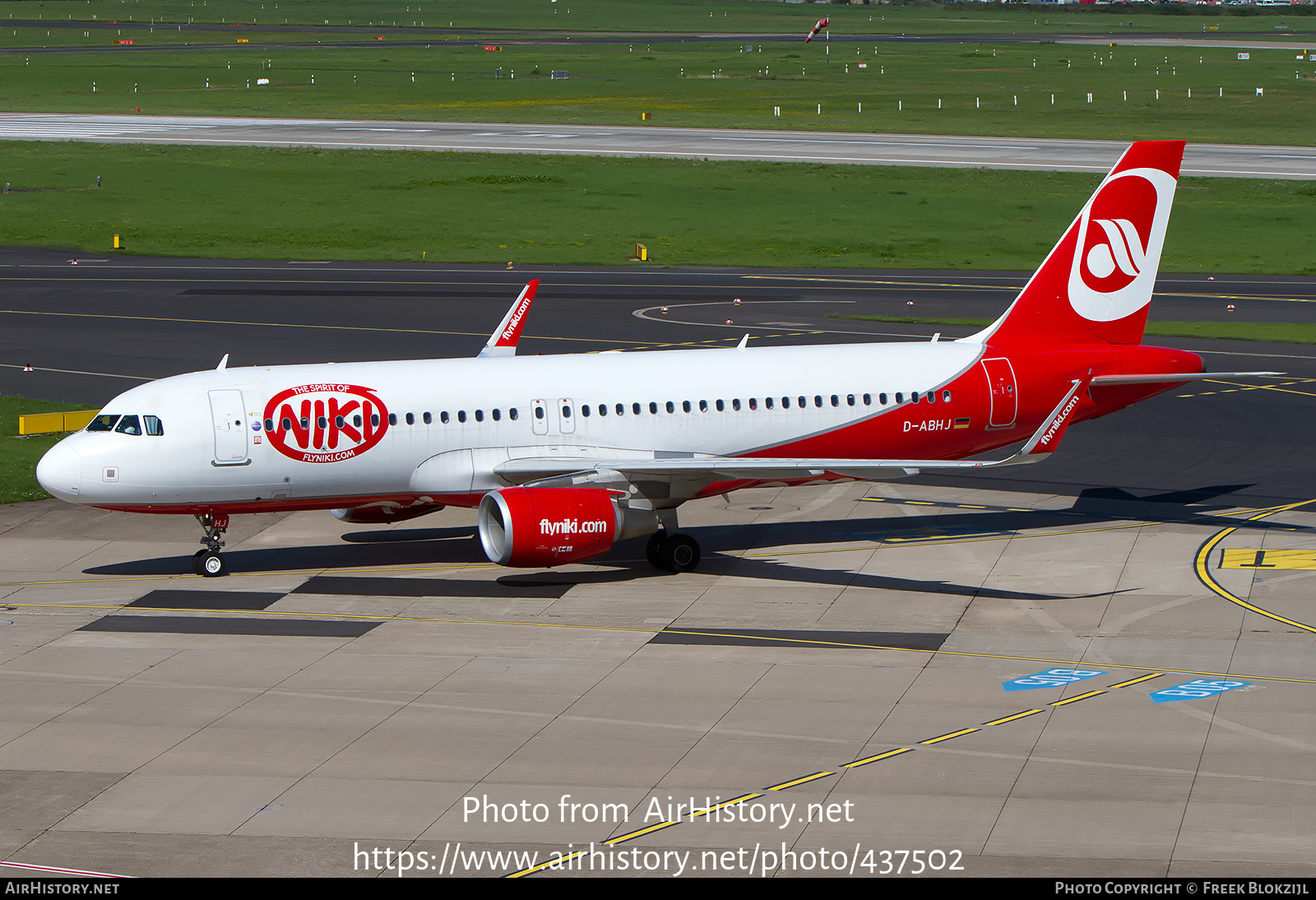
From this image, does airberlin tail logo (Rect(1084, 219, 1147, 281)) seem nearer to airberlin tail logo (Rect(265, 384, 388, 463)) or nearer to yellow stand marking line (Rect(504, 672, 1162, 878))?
yellow stand marking line (Rect(504, 672, 1162, 878))

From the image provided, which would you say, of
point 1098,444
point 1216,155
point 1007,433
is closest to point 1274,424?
point 1098,444

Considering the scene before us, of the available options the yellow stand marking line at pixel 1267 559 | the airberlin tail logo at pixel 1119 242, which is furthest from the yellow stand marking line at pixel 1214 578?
the airberlin tail logo at pixel 1119 242

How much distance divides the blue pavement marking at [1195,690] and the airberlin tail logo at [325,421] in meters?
17.1

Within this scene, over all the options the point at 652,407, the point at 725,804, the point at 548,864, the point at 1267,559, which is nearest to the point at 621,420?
the point at 652,407

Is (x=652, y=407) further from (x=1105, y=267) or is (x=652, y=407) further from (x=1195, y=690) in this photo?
(x=1195, y=690)

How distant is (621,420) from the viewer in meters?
36.6

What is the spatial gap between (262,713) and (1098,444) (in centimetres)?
3000

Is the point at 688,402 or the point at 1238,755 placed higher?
the point at 688,402

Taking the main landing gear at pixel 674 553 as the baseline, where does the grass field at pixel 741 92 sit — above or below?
above

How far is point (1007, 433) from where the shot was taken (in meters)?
39.5

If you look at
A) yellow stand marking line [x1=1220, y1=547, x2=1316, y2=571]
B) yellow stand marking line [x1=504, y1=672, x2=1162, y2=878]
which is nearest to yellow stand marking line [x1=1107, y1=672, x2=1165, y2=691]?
yellow stand marking line [x1=504, y1=672, x2=1162, y2=878]

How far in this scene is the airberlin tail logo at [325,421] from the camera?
113 ft

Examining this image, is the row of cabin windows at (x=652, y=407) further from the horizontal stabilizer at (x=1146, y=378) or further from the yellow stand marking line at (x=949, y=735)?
the yellow stand marking line at (x=949, y=735)

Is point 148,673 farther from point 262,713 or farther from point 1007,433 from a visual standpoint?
point 1007,433
